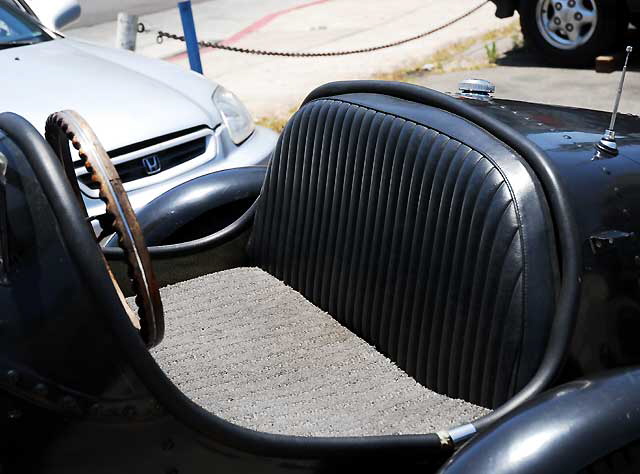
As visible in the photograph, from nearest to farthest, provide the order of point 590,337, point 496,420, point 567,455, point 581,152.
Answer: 1. point 567,455
2. point 496,420
3. point 590,337
4. point 581,152

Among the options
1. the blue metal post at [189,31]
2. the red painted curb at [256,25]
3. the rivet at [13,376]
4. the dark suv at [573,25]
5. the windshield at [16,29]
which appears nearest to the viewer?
the rivet at [13,376]

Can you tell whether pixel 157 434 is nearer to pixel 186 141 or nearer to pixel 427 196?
pixel 427 196

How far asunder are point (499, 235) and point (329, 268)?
2.38ft

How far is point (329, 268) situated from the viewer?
2.62 m

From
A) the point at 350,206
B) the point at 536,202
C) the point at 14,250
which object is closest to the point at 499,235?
the point at 536,202

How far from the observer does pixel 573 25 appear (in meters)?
7.27

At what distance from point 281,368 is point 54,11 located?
3403 millimetres

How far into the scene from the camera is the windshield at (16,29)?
14.3 feet

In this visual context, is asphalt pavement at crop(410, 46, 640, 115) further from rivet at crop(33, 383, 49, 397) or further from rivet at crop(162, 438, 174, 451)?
rivet at crop(33, 383, 49, 397)

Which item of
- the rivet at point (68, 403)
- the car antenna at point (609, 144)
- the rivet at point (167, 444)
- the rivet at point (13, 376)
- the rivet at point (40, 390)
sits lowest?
the rivet at point (167, 444)

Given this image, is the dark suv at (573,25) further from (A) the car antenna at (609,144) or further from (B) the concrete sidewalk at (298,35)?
(A) the car antenna at (609,144)

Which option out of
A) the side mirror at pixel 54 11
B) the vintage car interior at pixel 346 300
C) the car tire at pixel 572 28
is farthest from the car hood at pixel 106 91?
the car tire at pixel 572 28

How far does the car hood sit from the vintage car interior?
37.0 inches

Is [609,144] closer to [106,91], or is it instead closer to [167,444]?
[167,444]
